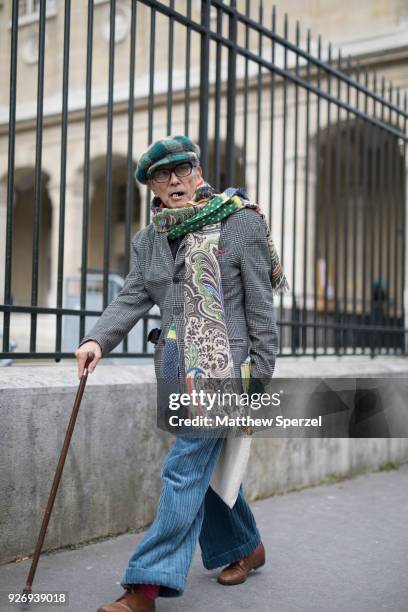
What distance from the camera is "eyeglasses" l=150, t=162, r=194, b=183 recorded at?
116 inches

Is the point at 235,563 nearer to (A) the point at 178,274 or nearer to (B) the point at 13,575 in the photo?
(B) the point at 13,575

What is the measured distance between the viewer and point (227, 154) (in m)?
5.12

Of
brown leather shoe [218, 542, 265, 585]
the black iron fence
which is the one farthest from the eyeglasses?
brown leather shoe [218, 542, 265, 585]

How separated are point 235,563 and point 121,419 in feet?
3.36

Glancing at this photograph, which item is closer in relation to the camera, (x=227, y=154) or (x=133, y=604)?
(x=133, y=604)

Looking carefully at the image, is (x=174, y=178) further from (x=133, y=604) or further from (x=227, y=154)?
(x=227, y=154)

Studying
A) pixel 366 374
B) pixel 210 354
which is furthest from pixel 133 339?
pixel 210 354

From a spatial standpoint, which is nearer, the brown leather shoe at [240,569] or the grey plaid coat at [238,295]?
the grey plaid coat at [238,295]

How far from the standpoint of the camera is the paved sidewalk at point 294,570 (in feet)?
10.0

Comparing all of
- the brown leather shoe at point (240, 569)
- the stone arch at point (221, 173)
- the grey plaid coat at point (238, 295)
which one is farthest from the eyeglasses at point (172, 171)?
the brown leather shoe at point (240, 569)

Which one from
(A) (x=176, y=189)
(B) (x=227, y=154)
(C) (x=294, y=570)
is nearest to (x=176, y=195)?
(A) (x=176, y=189)

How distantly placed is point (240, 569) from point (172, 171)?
65.6 inches

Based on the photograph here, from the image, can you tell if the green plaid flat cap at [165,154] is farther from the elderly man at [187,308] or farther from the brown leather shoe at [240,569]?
the brown leather shoe at [240,569]

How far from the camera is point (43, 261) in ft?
85.1
